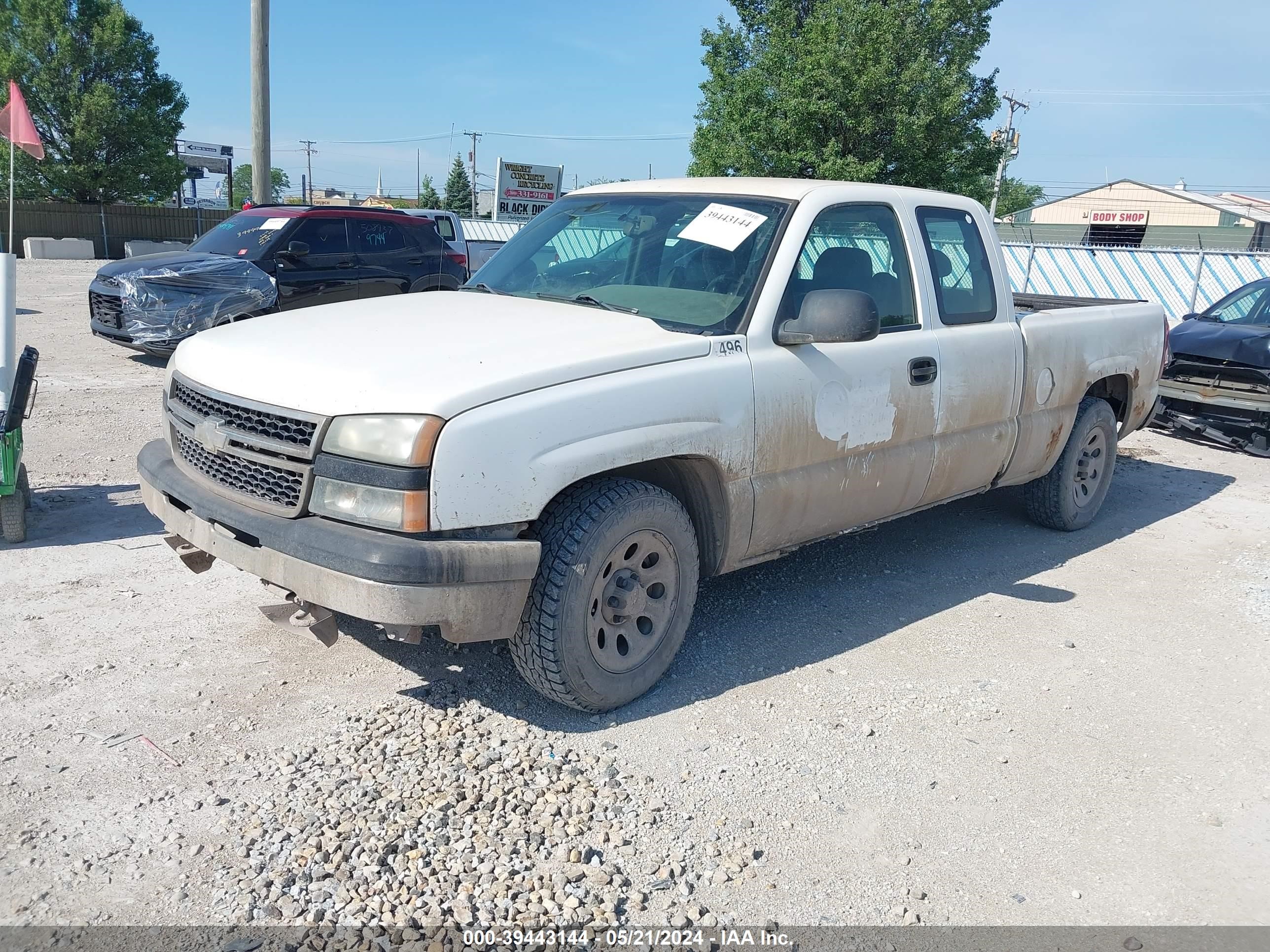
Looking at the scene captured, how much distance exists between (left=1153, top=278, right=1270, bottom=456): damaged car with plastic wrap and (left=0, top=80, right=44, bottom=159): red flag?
1031cm

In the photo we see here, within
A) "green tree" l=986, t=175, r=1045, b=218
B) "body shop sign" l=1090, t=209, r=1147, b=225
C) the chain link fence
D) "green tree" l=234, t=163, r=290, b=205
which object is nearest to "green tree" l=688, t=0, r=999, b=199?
the chain link fence

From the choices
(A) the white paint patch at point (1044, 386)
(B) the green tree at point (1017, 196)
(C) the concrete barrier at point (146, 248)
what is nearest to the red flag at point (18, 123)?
(C) the concrete barrier at point (146, 248)

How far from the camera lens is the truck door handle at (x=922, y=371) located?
4.56m

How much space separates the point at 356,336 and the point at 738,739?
204 centimetres

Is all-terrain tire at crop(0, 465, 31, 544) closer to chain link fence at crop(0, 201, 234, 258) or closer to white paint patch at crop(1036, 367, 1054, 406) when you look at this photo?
white paint patch at crop(1036, 367, 1054, 406)

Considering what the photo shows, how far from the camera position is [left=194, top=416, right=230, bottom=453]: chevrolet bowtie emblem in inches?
139

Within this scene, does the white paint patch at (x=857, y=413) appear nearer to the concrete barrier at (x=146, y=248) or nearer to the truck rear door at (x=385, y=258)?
the truck rear door at (x=385, y=258)

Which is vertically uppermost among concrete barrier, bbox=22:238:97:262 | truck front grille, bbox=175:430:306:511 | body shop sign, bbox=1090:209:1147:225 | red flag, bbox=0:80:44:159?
body shop sign, bbox=1090:209:1147:225

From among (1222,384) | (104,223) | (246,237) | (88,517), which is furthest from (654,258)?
(104,223)

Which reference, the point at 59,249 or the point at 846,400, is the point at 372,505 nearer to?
the point at 846,400

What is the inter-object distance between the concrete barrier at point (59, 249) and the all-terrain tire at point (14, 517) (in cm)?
2671

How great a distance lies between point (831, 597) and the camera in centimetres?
508

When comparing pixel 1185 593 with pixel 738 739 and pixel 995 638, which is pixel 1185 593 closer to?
pixel 995 638

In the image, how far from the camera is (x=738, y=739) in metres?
3.64
